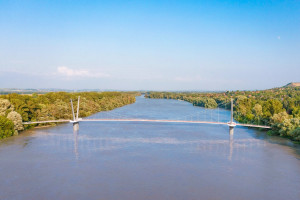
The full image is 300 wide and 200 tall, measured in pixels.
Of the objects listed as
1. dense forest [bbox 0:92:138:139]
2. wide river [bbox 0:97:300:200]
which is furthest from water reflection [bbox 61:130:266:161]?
dense forest [bbox 0:92:138:139]

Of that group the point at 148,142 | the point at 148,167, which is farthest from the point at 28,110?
the point at 148,167

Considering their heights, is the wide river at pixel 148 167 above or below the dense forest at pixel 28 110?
below

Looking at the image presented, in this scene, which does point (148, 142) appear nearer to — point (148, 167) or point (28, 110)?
point (148, 167)

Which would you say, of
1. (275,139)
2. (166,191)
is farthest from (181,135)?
(166,191)

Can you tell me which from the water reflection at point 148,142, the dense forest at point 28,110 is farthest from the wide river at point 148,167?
the dense forest at point 28,110

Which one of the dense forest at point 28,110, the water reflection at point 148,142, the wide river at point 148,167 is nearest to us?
the wide river at point 148,167

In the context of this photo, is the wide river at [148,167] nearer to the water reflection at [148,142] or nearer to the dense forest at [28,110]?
the water reflection at [148,142]

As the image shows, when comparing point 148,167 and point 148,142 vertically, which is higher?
point 148,142

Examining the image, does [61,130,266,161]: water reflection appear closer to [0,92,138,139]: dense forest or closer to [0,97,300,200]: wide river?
[0,97,300,200]: wide river
